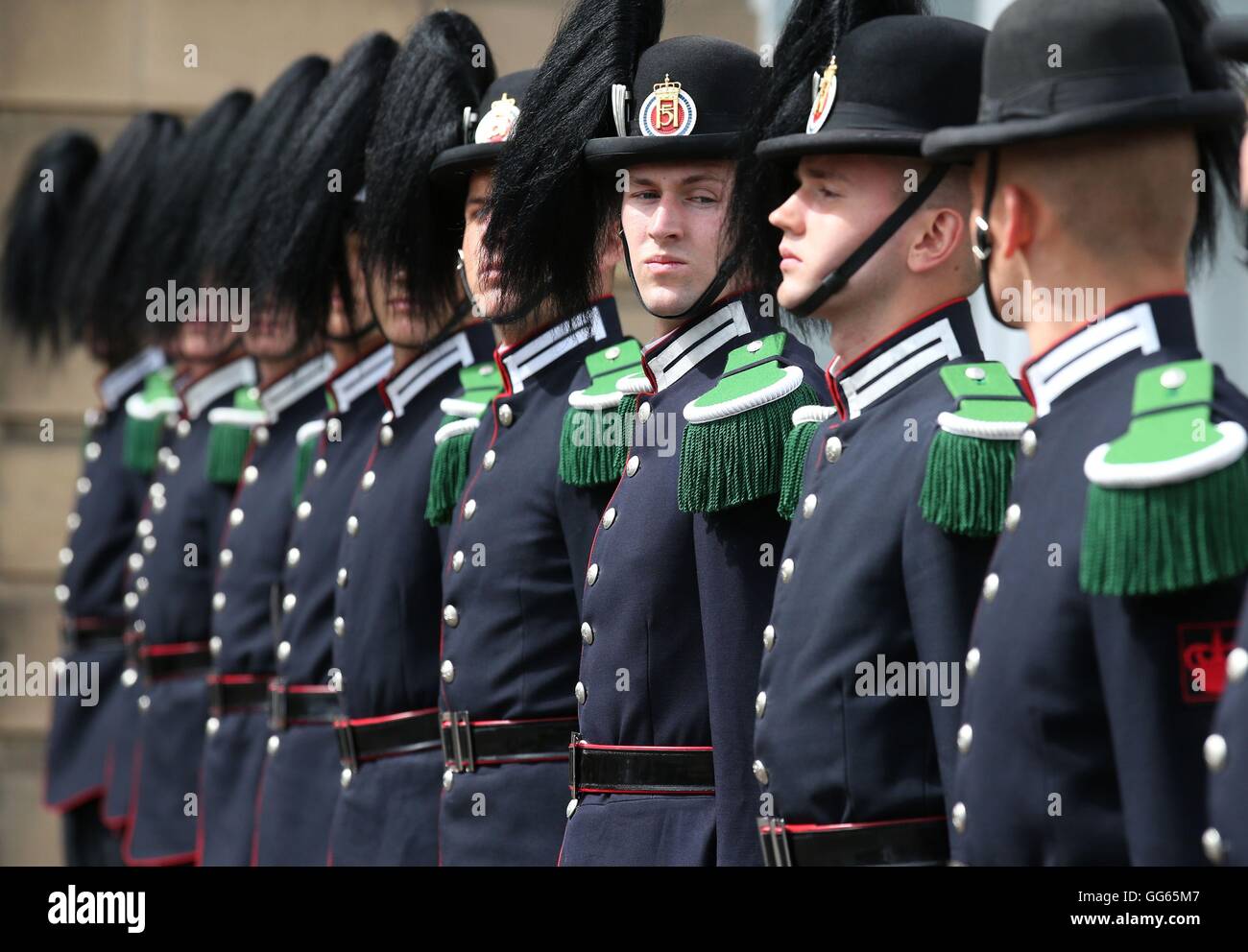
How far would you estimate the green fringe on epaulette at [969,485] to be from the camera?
9.02 feet

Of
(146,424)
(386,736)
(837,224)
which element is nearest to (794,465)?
(837,224)

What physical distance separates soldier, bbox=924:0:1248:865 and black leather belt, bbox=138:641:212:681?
434cm

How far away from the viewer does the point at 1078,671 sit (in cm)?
240

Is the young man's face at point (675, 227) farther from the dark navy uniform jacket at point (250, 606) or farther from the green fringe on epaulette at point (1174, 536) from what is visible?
the dark navy uniform jacket at point (250, 606)

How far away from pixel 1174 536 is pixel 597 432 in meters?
1.72

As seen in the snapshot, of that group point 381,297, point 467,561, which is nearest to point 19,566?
point 381,297

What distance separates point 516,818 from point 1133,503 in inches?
78.2

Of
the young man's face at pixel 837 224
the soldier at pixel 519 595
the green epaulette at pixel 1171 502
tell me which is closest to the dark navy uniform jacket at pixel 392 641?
the soldier at pixel 519 595

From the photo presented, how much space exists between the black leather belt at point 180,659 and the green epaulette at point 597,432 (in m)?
2.95

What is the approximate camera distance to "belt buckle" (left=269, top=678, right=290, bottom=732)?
5242mm

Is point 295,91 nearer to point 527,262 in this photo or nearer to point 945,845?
point 527,262

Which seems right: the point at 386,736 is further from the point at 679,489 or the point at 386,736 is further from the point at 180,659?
the point at 180,659

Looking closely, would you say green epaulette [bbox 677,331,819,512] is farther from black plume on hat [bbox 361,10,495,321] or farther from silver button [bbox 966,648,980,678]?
black plume on hat [bbox 361,10,495,321]
